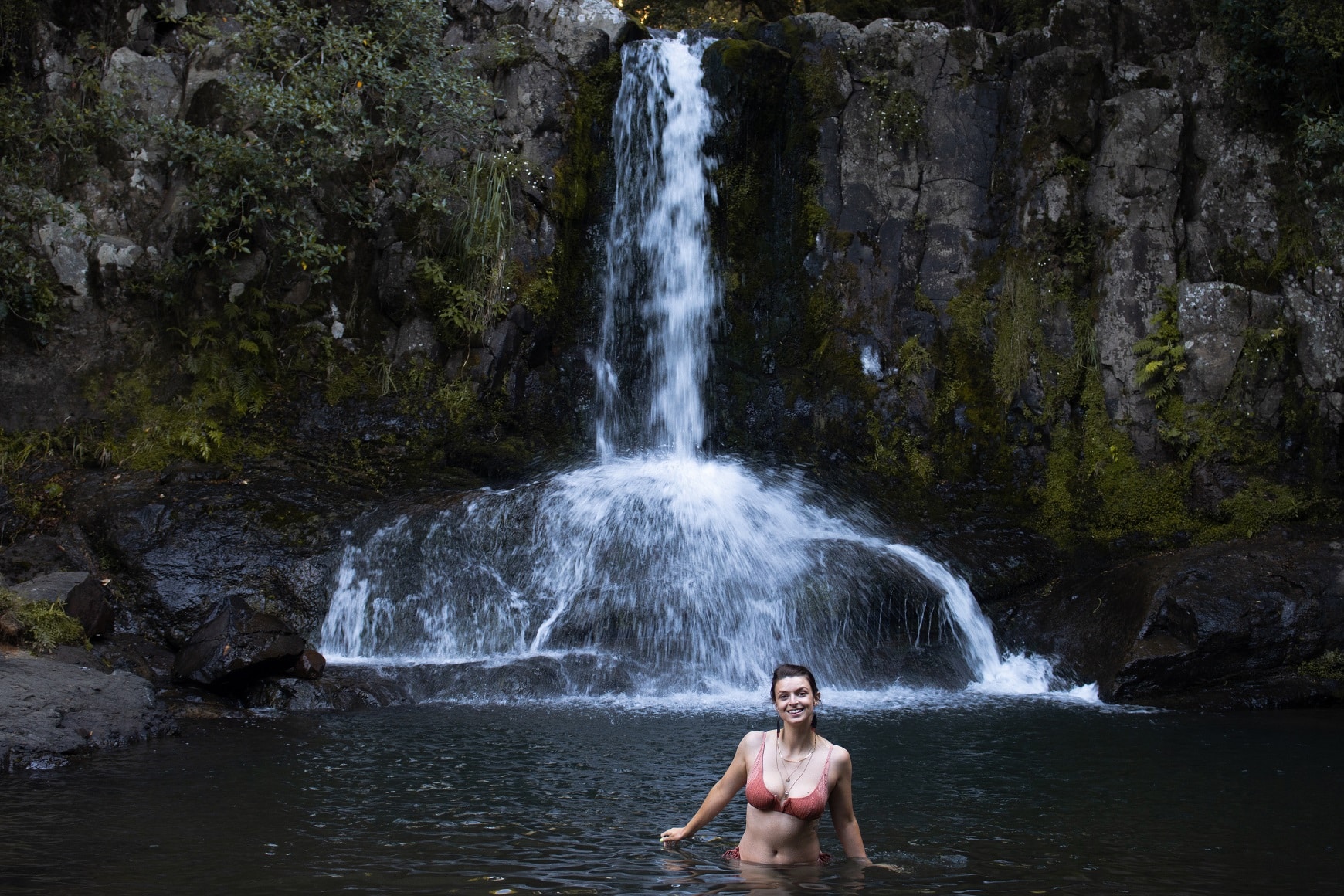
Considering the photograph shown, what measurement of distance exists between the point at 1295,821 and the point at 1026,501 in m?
8.28

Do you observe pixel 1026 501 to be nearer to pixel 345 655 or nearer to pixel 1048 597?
pixel 1048 597

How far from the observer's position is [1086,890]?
4.65m

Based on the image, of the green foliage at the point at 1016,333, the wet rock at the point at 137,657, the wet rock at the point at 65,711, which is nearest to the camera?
the wet rock at the point at 65,711

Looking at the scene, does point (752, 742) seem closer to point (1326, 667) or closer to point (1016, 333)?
point (1326, 667)

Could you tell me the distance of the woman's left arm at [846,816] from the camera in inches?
189

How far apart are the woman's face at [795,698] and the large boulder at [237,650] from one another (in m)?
5.90

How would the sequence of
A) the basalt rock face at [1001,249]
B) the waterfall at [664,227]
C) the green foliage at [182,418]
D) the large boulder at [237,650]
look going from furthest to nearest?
the waterfall at [664,227] < the basalt rock face at [1001,249] < the green foliage at [182,418] < the large boulder at [237,650]

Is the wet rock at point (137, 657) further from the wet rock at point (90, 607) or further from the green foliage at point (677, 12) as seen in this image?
the green foliage at point (677, 12)

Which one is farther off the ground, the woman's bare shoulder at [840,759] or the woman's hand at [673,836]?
the woman's bare shoulder at [840,759]

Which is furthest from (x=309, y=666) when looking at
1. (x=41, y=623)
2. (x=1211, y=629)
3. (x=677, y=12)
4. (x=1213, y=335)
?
(x=677, y=12)

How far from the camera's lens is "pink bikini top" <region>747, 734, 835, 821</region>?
4746 mm

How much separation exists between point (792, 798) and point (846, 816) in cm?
29

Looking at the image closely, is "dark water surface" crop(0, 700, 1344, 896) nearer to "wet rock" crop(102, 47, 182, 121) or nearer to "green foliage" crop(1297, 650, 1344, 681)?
"green foliage" crop(1297, 650, 1344, 681)

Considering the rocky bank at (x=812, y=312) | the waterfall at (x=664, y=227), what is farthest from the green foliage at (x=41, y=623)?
the waterfall at (x=664, y=227)
